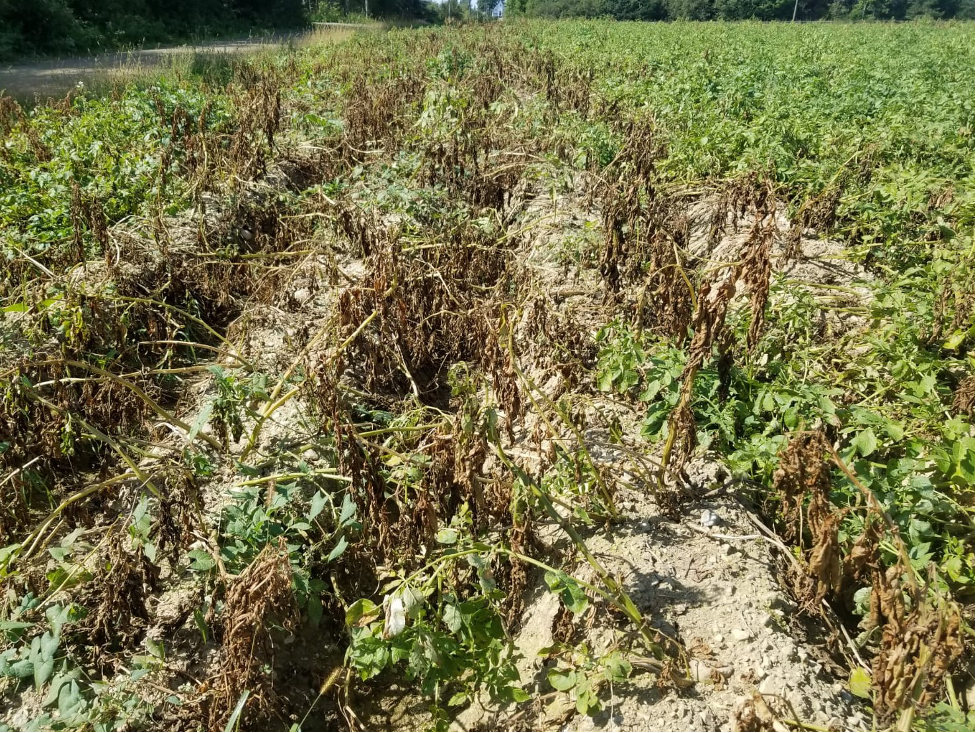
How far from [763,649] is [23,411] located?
341cm

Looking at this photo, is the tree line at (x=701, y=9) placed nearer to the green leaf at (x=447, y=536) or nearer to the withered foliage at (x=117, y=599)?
the green leaf at (x=447, y=536)

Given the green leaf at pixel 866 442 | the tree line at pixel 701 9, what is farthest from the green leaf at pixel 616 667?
the tree line at pixel 701 9

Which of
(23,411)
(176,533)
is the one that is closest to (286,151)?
(23,411)

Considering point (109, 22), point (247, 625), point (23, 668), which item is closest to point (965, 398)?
point (247, 625)

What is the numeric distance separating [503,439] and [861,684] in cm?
179

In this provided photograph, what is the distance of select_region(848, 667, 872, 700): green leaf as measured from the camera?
2.06 m

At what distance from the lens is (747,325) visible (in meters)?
3.25

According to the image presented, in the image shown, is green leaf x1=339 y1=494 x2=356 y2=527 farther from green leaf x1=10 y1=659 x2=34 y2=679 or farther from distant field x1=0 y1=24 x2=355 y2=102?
distant field x1=0 y1=24 x2=355 y2=102

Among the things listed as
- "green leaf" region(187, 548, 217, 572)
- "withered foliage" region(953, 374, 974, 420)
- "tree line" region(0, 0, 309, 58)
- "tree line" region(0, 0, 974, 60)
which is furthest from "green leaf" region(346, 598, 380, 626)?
"tree line" region(0, 0, 309, 58)

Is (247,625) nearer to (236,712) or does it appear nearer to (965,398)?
(236,712)

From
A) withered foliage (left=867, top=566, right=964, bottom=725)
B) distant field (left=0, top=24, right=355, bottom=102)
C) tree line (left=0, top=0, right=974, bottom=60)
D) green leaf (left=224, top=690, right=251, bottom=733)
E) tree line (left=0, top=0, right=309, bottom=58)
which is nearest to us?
withered foliage (left=867, top=566, right=964, bottom=725)

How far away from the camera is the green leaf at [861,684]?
206 cm

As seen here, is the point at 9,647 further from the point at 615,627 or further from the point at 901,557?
the point at 901,557

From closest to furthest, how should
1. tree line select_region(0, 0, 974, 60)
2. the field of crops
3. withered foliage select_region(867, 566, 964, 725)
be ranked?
withered foliage select_region(867, 566, 964, 725) → the field of crops → tree line select_region(0, 0, 974, 60)
